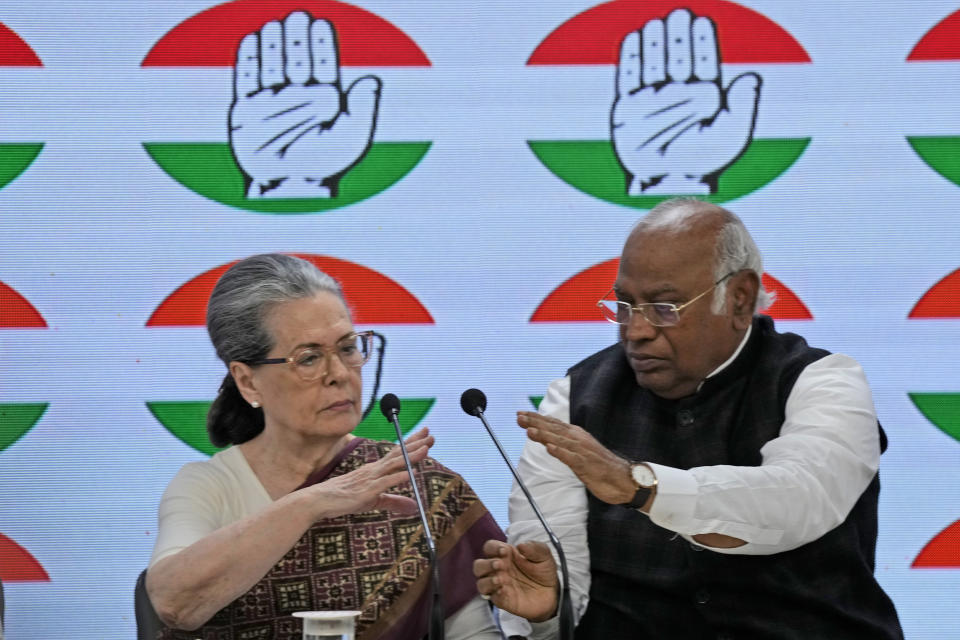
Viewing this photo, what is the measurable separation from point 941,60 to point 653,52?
74cm

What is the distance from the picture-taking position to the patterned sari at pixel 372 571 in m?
2.34

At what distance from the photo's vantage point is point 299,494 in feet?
7.26

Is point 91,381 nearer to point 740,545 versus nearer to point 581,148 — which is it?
point 581,148

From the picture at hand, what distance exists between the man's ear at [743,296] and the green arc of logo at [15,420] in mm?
1733

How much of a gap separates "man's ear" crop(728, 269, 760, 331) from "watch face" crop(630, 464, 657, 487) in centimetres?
60

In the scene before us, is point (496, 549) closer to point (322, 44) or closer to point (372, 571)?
point (372, 571)

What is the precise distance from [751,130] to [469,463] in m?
1.12

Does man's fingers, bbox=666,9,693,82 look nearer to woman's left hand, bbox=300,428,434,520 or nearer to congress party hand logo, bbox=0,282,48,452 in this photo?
woman's left hand, bbox=300,428,434,520

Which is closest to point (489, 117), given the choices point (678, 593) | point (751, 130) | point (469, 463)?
point (751, 130)

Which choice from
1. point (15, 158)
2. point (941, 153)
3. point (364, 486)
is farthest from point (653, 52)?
point (15, 158)

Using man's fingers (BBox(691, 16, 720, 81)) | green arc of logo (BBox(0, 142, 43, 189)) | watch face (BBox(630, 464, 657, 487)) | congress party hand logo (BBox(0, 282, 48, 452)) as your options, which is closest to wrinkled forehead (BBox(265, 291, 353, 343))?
watch face (BBox(630, 464, 657, 487))

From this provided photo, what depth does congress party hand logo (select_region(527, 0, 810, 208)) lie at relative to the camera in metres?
3.02

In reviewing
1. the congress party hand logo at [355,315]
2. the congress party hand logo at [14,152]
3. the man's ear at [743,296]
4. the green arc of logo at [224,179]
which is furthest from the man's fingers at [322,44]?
the man's ear at [743,296]

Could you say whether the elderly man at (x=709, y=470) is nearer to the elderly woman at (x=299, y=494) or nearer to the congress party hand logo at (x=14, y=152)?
the elderly woman at (x=299, y=494)
